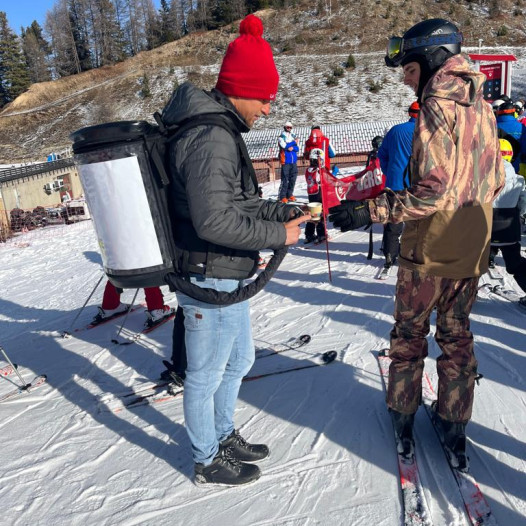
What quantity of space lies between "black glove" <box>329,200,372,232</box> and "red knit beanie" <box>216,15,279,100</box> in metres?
0.66

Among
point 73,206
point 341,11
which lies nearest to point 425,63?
point 73,206

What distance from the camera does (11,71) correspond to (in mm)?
57875

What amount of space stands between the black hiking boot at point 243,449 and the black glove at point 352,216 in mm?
1215

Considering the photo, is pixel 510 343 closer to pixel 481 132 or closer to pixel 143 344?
pixel 481 132

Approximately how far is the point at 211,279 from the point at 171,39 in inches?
2658

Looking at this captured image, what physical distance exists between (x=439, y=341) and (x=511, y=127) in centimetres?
512

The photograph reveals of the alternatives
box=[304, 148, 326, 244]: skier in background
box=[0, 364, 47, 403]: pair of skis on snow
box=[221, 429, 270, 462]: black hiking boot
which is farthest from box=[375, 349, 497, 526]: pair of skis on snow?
box=[304, 148, 326, 244]: skier in background

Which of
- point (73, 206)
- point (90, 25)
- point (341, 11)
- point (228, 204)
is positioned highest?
point (90, 25)

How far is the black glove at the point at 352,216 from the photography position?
2277mm

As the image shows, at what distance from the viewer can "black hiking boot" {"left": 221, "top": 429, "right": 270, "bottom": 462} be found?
2510mm

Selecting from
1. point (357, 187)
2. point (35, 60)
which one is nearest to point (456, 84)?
point (357, 187)

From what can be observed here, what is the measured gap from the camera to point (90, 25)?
6719 cm

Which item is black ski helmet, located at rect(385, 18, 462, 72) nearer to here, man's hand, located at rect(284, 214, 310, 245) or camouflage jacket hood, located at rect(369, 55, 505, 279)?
Result: camouflage jacket hood, located at rect(369, 55, 505, 279)

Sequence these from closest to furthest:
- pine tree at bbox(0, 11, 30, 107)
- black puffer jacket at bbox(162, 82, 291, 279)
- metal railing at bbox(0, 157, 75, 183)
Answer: black puffer jacket at bbox(162, 82, 291, 279), metal railing at bbox(0, 157, 75, 183), pine tree at bbox(0, 11, 30, 107)
